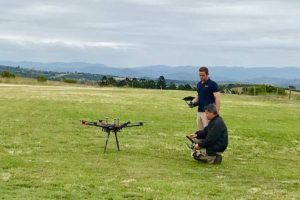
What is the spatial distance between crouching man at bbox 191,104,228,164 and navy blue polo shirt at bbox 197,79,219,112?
96 centimetres

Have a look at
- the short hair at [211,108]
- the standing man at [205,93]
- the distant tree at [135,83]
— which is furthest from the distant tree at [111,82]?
the short hair at [211,108]

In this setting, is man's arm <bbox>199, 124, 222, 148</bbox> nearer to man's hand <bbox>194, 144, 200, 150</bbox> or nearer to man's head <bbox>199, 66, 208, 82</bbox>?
man's hand <bbox>194, 144, 200, 150</bbox>

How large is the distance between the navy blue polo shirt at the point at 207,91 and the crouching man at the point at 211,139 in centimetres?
96

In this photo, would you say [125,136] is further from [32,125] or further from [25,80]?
[25,80]

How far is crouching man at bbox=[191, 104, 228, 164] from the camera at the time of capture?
1498 centimetres

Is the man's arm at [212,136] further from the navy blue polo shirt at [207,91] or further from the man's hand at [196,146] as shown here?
the navy blue polo shirt at [207,91]

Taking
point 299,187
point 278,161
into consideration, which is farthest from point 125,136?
point 299,187

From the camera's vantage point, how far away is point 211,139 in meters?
15.1

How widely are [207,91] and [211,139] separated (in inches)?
62.9

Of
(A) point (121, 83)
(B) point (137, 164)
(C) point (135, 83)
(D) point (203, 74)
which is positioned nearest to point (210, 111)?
(D) point (203, 74)

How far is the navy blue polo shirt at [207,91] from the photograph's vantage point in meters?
15.9

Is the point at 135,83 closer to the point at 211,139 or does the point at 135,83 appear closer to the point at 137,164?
the point at 211,139

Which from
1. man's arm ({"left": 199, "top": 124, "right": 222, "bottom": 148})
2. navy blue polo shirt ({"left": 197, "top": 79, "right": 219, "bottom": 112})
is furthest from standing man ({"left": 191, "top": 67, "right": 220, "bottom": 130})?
man's arm ({"left": 199, "top": 124, "right": 222, "bottom": 148})

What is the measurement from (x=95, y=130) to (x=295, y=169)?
924 cm
